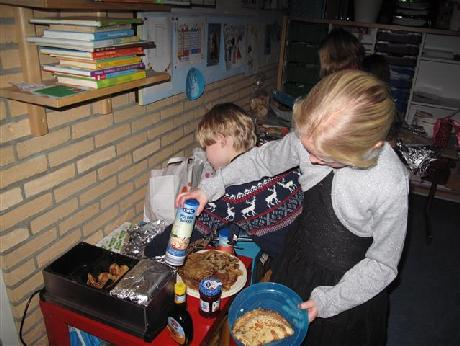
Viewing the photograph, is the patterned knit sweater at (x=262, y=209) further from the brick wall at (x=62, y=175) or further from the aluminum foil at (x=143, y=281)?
the brick wall at (x=62, y=175)

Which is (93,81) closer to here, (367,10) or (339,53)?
(339,53)

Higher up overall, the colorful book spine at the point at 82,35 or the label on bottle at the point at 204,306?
the colorful book spine at the point at 82,35

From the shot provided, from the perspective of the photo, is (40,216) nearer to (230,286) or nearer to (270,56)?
(230,286)

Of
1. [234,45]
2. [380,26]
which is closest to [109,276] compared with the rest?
[234,45]

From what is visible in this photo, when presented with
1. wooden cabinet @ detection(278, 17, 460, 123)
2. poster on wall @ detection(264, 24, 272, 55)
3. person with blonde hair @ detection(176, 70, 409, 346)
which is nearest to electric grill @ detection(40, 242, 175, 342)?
person with blonde hair @ detection(176, 70, 409, 346)

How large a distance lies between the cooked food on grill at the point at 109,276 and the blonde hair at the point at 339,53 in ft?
7.11

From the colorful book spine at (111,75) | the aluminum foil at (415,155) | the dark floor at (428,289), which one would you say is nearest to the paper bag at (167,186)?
the colorful book spine at (111,75)

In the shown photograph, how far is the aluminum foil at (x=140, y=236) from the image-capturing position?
188cm

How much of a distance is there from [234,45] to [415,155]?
1734 mm

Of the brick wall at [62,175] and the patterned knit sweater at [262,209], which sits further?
the patterned knit sweater at [262,209]

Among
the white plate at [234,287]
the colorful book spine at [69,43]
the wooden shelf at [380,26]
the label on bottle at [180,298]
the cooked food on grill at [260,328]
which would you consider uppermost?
the wooden shelf at [380,26]

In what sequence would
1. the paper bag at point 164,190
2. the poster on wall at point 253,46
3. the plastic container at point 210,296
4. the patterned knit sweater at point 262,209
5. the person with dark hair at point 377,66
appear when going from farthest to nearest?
the poster on wall at point 253,46 → the person with dark hair at point 377,66 → the paper bag at point 164,190 → the patterned knit sweater at point 262,209 → the plastic container at point 210,296

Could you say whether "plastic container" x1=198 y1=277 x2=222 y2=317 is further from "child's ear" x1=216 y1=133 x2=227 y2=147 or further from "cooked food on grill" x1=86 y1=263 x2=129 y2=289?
"child's ear" x1=216 y1=133 x2=227 y2=147

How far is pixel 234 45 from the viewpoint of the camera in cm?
295
